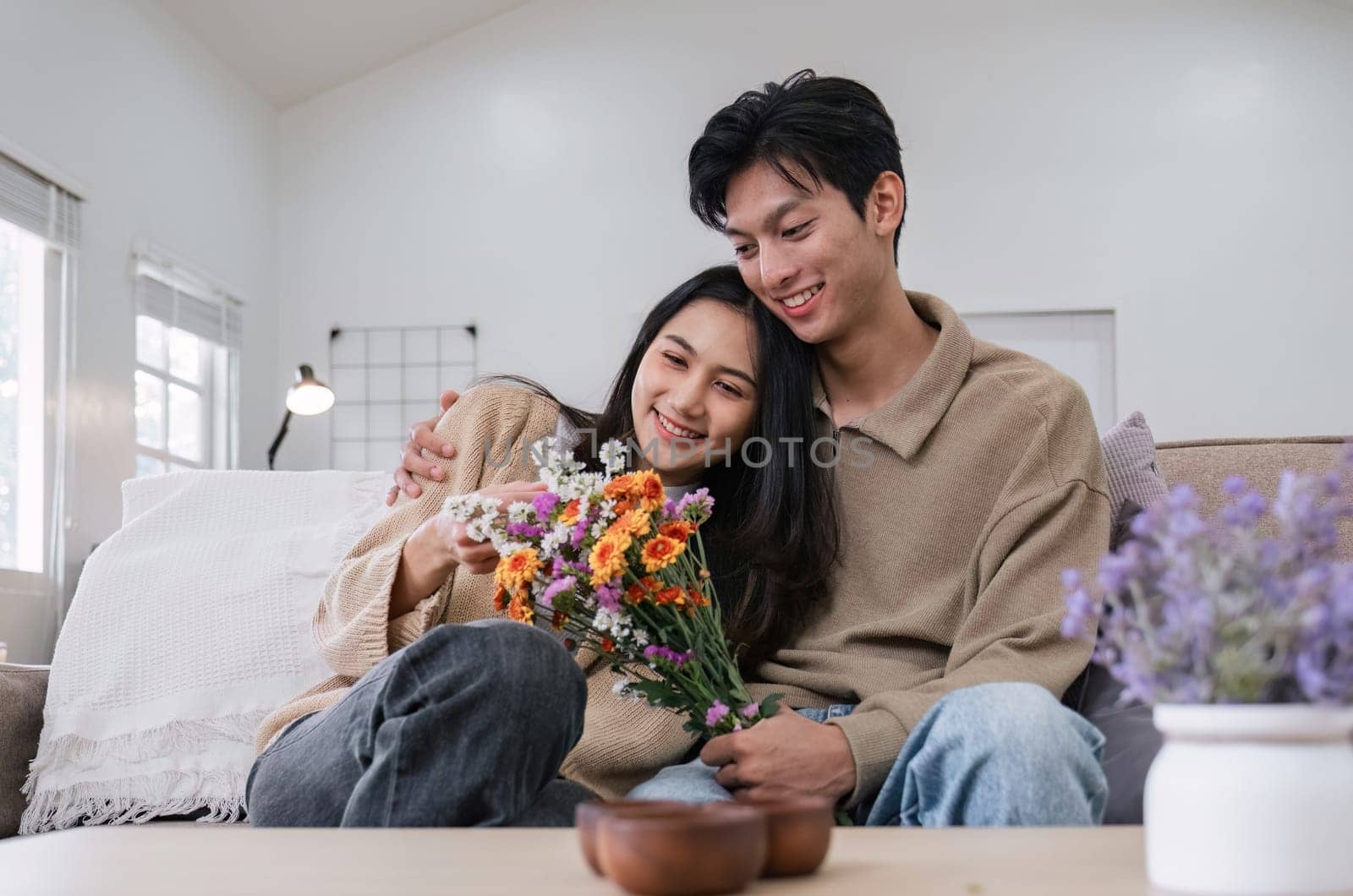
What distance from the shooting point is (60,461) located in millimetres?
4645

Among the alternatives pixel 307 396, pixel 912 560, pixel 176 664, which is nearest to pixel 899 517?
pixel 912 560

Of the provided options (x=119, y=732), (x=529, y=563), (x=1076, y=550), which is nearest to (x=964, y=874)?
(x=529, y=563)

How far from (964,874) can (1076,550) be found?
97 cm

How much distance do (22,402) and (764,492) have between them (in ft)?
11.7

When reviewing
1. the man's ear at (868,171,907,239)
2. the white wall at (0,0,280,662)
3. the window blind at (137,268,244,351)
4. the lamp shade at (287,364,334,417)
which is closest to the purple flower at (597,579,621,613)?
the man's ear at (868,171,907,239)

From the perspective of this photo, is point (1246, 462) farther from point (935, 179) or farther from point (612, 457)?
point (935, 179)

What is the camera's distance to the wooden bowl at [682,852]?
72 centimetres

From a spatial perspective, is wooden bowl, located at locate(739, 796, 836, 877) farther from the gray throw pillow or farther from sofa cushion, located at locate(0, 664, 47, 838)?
sofa cushion, located at locate(0, 664, 47, 838)

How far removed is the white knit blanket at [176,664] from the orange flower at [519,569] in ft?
2.37

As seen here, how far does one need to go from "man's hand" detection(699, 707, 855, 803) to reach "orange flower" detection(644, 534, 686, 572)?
9.1 inches

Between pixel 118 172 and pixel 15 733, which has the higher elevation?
pixel 118 172

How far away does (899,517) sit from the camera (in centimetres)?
185

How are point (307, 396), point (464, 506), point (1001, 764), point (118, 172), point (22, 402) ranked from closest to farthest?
point (1001, 764) → point (464, 506) → point (22, 402) → point (307, 396) → point (118, 172)

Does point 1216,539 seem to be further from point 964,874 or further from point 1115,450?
point 1115,450
